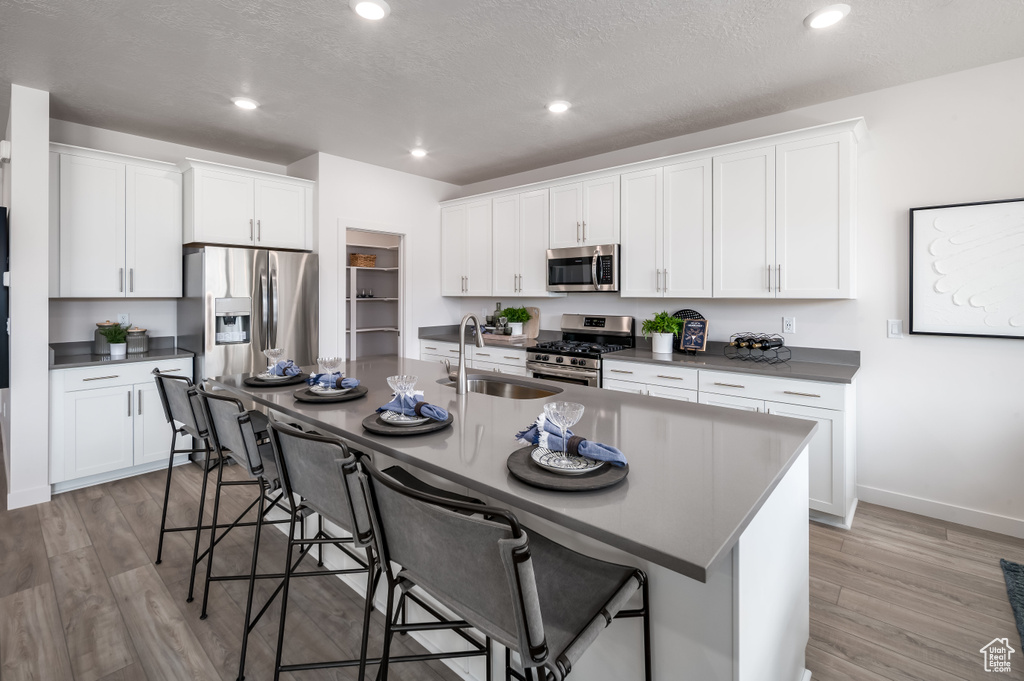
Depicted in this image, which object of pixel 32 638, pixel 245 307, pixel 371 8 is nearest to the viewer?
pixel 32 638

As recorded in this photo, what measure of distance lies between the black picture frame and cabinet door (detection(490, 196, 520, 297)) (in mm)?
1697

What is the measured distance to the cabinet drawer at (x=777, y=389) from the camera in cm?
292

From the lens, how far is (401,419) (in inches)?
69.9

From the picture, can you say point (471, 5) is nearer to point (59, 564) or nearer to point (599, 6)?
point (599, 6)

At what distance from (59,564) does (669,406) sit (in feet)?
10.3

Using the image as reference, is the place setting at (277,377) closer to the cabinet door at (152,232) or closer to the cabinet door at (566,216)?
the cabinet door at (152,232)

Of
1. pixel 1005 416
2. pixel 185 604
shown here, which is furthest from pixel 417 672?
pixel 1005 416

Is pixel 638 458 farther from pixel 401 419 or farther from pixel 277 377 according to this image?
pixel 277 377

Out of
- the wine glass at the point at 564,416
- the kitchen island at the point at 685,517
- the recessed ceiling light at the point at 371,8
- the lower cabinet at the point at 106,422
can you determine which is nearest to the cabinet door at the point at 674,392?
the kitchen island at the point at 685,517

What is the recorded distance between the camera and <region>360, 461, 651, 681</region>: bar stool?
942 mm

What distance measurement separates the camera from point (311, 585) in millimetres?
2383

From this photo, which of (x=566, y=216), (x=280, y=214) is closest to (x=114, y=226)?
(x=280, y=214)

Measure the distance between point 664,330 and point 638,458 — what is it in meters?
2.67

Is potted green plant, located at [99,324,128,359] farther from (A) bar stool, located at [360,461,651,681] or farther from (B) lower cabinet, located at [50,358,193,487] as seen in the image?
(A) bar stool, located at [360,461,651,681]
